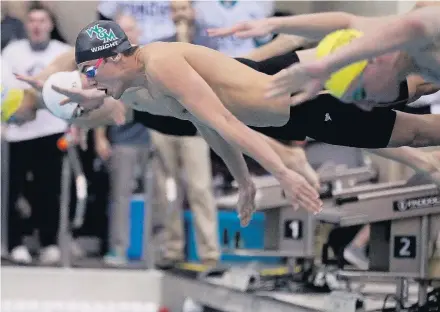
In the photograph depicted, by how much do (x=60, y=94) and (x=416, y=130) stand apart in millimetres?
1576

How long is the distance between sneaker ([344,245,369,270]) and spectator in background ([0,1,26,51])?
6.66 feet

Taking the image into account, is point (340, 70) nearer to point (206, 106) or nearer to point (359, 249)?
Result: point (206, 106)

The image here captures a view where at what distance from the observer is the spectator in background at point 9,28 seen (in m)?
5.78

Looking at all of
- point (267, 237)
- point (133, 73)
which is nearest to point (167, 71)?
point (133, 73)

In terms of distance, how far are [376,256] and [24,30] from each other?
217 centimetres

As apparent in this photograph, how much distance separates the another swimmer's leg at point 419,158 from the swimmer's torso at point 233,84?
63cm

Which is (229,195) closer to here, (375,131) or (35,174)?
(35,174)

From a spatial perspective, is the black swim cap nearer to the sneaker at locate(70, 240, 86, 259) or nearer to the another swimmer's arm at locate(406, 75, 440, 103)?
the another swimmer's arm at locate(406, 75, 440, 103)

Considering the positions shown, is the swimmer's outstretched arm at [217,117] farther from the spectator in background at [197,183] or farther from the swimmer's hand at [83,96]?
the spectator in background at [197,183]

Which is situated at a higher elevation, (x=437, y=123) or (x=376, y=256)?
(x=437, y=123)

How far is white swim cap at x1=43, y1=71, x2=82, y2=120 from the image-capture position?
15.3 ft

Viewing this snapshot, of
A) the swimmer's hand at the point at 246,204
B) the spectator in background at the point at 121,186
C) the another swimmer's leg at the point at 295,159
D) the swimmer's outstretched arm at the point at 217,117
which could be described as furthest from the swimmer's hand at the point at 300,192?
the spectator in background at the point at 121,186

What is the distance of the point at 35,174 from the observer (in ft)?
23.3

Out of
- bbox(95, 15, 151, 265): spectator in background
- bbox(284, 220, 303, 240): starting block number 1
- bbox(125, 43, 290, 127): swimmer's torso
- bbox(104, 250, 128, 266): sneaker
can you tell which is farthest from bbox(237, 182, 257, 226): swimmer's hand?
bbox(104, 250, 128, 266): sneaker
